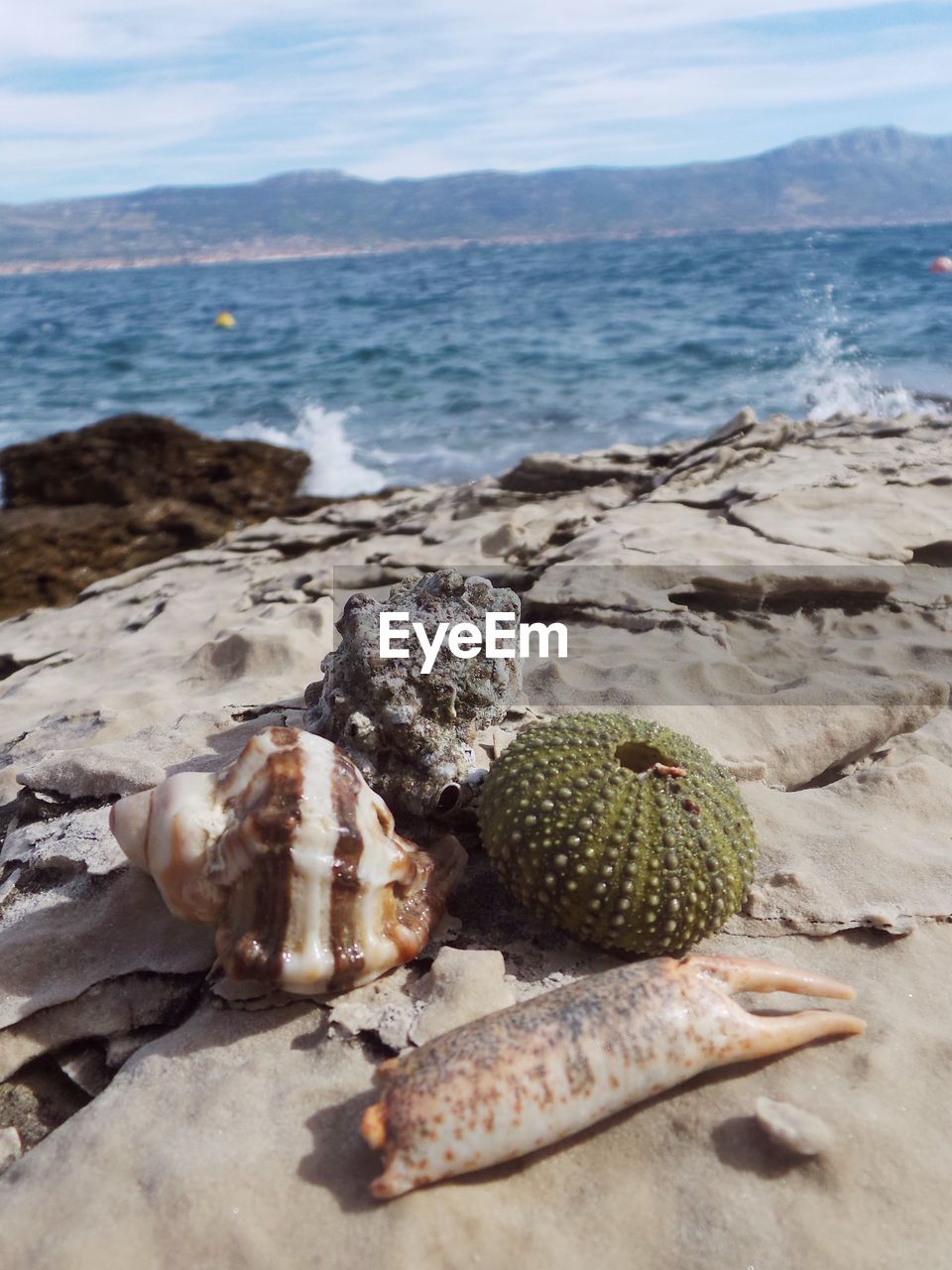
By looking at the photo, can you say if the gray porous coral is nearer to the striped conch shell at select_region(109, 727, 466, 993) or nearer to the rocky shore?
the rocky shore

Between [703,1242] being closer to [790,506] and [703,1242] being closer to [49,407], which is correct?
[790,506]

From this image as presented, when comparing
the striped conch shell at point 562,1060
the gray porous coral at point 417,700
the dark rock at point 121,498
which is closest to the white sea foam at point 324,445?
the dark rock at point 121,498

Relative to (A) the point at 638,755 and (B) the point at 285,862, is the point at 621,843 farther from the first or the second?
(B) the point at 285,862

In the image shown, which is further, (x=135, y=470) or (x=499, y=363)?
(x=499, y=363)

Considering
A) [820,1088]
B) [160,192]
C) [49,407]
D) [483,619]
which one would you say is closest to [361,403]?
[49,407]

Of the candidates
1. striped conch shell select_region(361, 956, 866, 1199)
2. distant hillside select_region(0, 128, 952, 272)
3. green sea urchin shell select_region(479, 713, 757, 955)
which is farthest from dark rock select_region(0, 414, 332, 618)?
distant hillside select_region(0, 128, 952, 272)

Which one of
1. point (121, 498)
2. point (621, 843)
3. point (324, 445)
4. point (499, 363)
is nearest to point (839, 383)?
point (499, 363)
